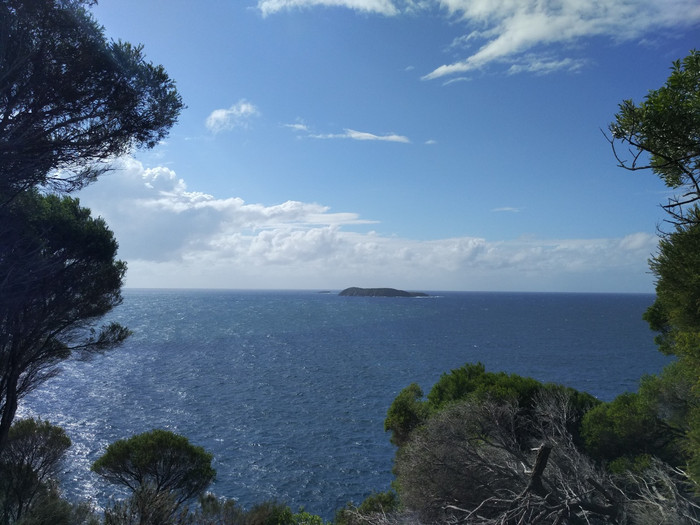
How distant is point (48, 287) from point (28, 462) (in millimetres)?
7535

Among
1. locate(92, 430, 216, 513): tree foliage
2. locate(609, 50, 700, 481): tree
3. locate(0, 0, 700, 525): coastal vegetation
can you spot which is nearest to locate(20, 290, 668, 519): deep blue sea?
locate(92, 430, 216, 513): tree foliage

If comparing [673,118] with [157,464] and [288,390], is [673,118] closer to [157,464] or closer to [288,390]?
[157,464]

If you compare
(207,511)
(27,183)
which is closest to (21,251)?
(27,183)

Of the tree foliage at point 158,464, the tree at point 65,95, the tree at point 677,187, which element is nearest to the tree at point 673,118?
the tree at point 677,187

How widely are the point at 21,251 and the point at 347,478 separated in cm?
Answer: 1956

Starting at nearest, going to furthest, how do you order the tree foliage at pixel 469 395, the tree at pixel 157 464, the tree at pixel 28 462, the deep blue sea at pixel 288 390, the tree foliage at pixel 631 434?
the tree at pixel 28 462, the tree foliage at pixel 631 434, the tree at pixel 157 464, the tree foliage at pixel 469 395, the deep blue sea at pixel 288 390

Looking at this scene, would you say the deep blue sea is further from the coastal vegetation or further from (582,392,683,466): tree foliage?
(582,392,683,466): tree foliage

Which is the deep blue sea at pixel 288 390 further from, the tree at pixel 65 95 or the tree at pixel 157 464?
the tree at pixel 65 95

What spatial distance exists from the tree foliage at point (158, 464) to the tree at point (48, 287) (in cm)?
406

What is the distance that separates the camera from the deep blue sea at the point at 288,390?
23469 mm

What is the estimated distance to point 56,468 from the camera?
16047 millimetres

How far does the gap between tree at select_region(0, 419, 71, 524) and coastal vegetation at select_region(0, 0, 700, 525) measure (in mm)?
66

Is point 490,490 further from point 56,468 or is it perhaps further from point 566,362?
point 566,362

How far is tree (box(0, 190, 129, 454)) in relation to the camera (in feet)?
33.2
